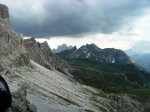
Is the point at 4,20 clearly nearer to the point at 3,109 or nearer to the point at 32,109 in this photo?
the point at 32,109

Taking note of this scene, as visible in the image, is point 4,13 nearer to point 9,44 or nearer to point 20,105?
point 9,44

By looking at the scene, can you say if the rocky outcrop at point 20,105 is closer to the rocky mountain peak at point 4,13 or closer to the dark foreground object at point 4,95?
the dark foreground object at point 4,95

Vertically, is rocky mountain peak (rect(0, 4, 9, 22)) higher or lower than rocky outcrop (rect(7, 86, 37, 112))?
higher

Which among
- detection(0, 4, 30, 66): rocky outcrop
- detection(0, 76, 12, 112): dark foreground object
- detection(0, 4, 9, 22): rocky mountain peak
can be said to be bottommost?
detection(0, 4, 30, 66): rocky outcrop

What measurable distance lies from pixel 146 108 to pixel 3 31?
11059cm

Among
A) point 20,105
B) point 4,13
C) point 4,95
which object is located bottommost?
point 20,105

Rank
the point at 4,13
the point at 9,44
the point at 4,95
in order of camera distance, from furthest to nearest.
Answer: the point at 4,13 → the point at 9,44 → the point at 4,95

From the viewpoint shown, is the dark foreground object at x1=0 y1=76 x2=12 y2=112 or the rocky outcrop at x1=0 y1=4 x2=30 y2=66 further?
the rocky outcrop at x1=0 y1=4 x2=30 y2=66

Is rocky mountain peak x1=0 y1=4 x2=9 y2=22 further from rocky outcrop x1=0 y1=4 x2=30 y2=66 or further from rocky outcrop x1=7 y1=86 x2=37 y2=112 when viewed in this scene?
rocky outcrop x1=7 y1=86 x2=37 y2=112

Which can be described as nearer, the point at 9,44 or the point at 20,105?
the point at 20,105

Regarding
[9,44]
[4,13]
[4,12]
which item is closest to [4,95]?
[9,44]

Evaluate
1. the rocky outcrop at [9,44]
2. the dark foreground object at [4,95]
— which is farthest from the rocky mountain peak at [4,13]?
the dark foreground object at [4,95]

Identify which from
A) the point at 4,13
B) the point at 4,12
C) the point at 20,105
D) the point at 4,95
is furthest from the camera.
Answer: the point at 4,13

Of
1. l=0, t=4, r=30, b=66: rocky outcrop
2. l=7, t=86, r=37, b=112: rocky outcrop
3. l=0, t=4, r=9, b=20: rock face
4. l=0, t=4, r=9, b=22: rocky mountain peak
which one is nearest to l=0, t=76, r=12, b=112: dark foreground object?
l=7, t=86, r=37, b=112: rocky outcrop
